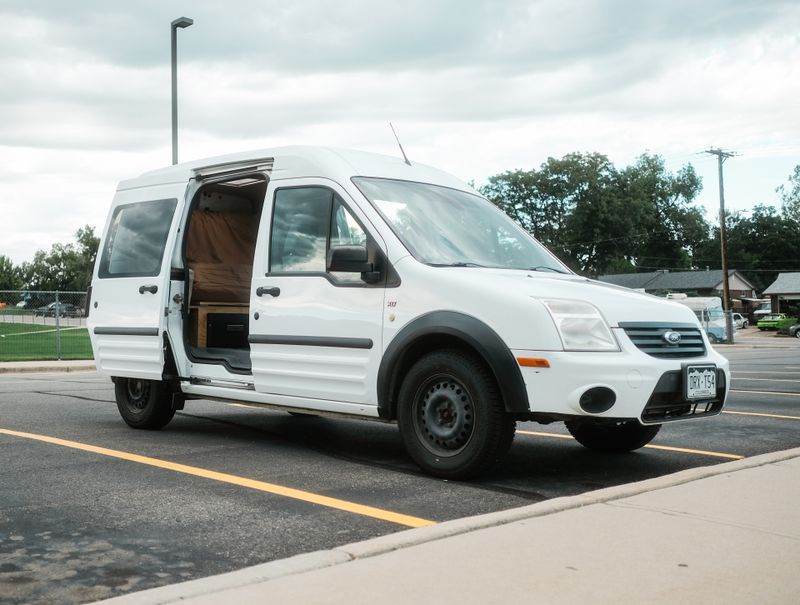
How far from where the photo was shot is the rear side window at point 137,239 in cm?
818

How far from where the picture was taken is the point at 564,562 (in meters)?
3.69

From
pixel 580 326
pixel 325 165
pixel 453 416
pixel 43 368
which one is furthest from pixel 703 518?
pixel 43 368

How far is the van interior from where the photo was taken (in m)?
8.23

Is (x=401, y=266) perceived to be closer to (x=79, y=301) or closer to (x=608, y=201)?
(x=79, y=301)

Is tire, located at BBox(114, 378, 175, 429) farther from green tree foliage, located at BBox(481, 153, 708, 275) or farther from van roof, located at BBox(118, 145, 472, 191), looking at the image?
green tree foliage, located at BBox(481, 153, 708, 275)

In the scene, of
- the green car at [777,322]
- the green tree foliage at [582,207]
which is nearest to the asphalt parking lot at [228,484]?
the green car at [777,322]

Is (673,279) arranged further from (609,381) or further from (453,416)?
(609,381)

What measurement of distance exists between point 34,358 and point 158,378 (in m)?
14.7

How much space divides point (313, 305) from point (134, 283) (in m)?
2.44

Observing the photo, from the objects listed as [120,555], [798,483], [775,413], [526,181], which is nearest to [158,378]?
[120,555]

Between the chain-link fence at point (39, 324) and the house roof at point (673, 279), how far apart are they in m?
74.9

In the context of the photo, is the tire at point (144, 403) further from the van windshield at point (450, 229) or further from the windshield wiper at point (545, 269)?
the windshield wiper at point (545, 269)

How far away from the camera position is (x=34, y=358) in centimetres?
2127

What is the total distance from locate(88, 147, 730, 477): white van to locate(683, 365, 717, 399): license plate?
13mm
